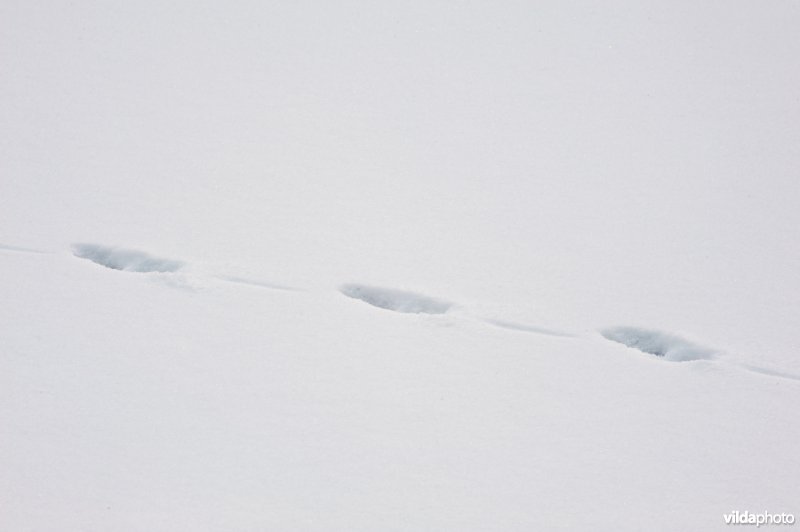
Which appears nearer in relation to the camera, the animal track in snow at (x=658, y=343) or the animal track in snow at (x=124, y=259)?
the animal track in snow at (x=658, y=343)

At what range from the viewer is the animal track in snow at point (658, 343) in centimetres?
361


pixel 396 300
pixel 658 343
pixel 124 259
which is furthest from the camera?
pixel 124 259

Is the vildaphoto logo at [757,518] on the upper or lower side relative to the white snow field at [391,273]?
lower

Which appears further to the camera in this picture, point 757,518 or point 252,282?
point 252,282

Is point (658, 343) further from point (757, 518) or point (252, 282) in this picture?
point (252, 282)

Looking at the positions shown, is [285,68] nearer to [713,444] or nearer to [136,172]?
[136,172]

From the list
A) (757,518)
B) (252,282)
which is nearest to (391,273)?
(252,282)

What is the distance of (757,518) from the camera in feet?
8.96

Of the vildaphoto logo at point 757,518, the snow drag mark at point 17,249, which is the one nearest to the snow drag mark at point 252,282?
the snow drag mark at point 17,249

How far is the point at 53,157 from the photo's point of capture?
4.89 metres

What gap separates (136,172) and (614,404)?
9.24ft

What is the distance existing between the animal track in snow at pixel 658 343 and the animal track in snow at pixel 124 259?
6.04 feet

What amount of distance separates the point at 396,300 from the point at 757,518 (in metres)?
1.66

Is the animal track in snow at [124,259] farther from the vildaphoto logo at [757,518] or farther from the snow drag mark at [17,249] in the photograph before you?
the vildaphoto logo at [757,518]
